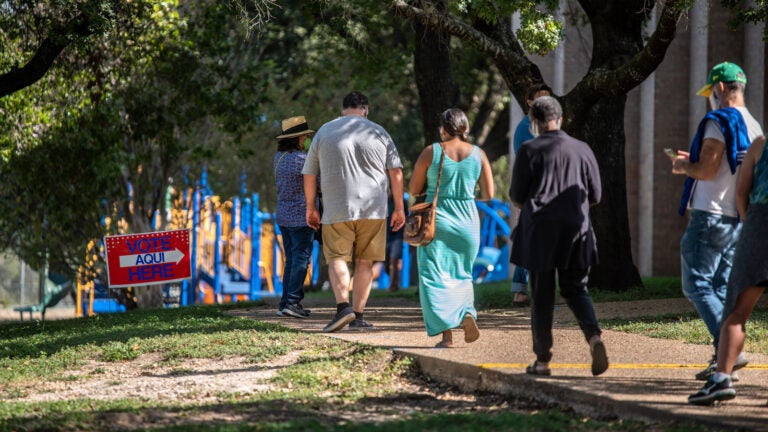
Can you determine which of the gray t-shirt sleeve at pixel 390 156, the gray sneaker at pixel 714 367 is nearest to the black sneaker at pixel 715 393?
the gray sneaker at pixel 714 367

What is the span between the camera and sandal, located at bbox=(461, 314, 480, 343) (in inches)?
310

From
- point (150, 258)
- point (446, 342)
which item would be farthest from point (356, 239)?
point (150, 258)

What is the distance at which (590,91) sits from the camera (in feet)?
39.2

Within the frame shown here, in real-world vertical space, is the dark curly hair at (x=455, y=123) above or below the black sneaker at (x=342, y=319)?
above

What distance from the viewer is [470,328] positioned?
7.89 meters

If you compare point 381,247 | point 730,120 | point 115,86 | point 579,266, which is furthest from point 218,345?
point 115,86

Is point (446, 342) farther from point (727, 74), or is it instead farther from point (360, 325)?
point (727, 74)

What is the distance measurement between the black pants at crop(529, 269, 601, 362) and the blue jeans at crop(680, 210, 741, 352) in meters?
0.58

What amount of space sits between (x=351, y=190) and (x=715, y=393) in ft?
12.5

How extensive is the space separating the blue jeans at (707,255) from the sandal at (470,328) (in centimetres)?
180

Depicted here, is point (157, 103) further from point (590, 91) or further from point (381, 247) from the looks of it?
point (381, 247)

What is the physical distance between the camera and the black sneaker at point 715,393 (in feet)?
18.7

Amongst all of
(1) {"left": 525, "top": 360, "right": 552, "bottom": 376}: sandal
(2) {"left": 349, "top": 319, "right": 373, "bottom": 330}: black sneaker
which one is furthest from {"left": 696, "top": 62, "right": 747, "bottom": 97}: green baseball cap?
(2) {"left": 349, "top": 319, "right": 373, "bottom": 330}: black sneaker

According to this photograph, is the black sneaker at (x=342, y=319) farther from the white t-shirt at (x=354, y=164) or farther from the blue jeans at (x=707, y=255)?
the blue jeans at (x=707, y=255)
